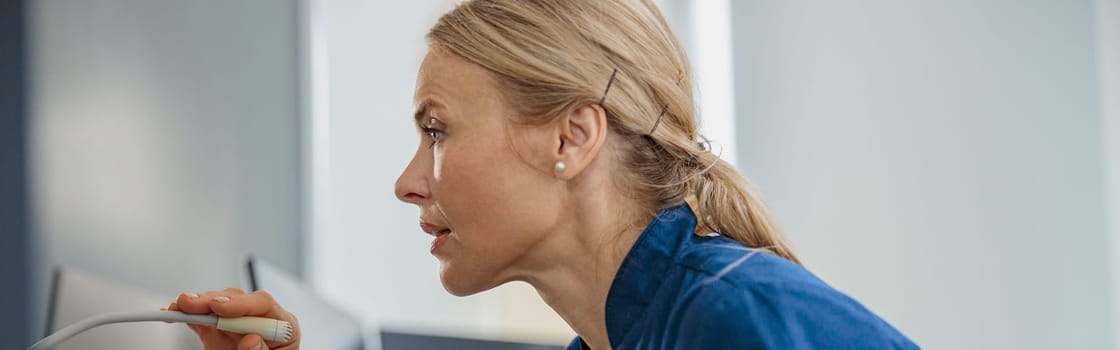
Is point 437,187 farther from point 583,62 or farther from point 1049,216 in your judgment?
point 1049,216

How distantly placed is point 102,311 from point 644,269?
0.58m

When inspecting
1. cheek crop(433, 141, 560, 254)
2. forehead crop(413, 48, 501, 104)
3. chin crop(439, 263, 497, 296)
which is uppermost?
forehead crop(413, 48, 501, 104)

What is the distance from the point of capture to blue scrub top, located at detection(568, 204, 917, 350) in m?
0.84

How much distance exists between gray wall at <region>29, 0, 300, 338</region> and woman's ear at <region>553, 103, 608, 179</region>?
136 cm

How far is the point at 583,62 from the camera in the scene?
102 centimetres

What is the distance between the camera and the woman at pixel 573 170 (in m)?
1.02

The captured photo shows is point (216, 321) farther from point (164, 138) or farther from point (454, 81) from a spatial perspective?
point (164, 138)

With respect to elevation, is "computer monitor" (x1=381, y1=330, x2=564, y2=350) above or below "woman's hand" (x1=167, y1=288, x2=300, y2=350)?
below

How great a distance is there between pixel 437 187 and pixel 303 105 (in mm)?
2518

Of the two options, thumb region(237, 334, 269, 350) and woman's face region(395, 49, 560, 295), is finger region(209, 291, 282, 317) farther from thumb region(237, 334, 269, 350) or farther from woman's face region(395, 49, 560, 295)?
woman's face region(395, 49, 560, 295)

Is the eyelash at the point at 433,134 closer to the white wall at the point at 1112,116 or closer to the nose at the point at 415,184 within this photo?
the nose at the point at 415,184

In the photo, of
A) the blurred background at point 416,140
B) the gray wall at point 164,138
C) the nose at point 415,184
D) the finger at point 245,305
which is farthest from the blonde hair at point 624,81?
the gray wall at point 164,138

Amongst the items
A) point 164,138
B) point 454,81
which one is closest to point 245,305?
point 454,81

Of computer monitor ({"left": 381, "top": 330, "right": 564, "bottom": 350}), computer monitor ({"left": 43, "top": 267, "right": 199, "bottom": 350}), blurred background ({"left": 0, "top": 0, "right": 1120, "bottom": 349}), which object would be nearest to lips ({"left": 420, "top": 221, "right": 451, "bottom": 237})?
computer monitor ({"left": 43, "top": 267, "right": 199, "bottom": 350})
